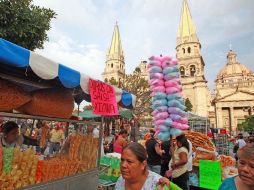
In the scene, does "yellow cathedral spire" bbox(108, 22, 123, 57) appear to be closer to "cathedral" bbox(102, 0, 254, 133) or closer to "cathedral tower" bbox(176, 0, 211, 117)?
"cathedral" bbox(102, 0, 254, 133)

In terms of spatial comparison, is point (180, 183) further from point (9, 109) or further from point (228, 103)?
point (228, 103)

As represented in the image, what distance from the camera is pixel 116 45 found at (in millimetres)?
80375

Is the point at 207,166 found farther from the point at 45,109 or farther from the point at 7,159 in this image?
the point at 7,159

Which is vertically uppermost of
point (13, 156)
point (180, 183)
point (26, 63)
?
point (26, 63)

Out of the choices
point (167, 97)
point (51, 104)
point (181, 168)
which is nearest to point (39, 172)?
point (51, 104)

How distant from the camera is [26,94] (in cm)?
390

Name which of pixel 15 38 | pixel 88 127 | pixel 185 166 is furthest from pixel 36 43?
pixel 185 166

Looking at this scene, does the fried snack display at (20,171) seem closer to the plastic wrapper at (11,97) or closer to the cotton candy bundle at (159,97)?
the plastic wrapper at (11,97)

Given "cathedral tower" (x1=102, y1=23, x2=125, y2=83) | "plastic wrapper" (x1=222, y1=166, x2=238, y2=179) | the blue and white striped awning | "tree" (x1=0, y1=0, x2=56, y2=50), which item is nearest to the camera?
the blue and white striped awning

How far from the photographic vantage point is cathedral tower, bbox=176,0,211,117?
65306mm

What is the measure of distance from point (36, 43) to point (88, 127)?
18.7 feet

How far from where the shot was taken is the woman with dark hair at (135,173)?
2.33 metres

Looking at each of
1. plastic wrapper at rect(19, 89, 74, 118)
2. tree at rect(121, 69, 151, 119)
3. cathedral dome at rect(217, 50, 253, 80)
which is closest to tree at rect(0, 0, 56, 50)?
plastic wrapper at rect(19, 89, 74, 118)

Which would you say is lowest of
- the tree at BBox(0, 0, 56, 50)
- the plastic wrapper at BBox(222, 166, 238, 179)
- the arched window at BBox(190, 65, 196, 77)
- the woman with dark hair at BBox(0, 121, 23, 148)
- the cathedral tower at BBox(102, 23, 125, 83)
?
the plastic wrapper at BBox(222, 166, 238, 179)
